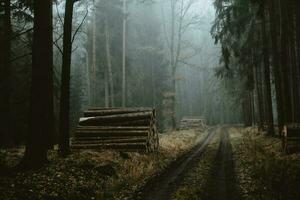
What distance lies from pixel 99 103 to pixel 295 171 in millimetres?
35988

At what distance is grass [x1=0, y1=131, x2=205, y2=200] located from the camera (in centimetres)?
973

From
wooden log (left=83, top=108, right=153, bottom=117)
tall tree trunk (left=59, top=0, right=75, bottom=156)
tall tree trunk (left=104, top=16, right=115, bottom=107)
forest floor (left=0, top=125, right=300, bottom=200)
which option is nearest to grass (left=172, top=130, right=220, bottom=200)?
forest floor (left=0, top=125, right=300, bottom=200)

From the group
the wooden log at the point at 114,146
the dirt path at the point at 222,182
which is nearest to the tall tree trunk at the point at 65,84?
the wooden log at the point at 114,146

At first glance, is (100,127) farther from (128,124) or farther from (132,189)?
(132,189)

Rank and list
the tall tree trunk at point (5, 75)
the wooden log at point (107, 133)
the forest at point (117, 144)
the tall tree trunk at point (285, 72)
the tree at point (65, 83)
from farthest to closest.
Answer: the wooden log at point (107, 133) < the tall tree trunk at point (285, 72) < the tall tree trunk at point (5, 75) < the tree at point (65, 83) < the forest at point (117, 144)

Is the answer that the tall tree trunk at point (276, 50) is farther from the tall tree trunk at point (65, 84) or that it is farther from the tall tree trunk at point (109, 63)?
the tall tree trunk at point (109, 63)

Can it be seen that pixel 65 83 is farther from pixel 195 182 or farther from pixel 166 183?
pixel 195 182

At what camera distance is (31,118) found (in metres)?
11.4

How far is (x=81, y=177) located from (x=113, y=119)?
26.1 feet

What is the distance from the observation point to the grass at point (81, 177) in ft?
31.9

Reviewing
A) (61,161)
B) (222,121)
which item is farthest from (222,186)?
(222,121)

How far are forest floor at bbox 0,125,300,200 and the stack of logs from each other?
1437 millimetres

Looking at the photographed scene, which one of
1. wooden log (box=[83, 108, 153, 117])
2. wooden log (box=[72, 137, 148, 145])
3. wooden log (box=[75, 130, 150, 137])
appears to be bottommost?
wooden log (box=[72, 137, 148, 145])

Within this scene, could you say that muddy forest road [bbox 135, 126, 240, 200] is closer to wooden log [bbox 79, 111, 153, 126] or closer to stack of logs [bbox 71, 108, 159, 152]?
stack of logs [bbox 71, 108, 159, 152]
